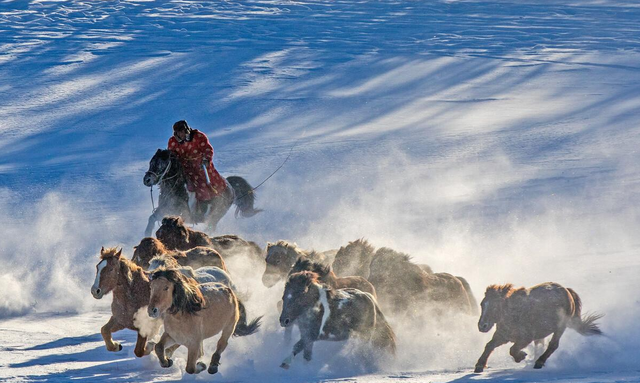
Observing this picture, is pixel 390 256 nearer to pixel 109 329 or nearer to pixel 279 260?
pixel 279 260

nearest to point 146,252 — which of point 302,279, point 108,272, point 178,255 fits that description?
point 178,255

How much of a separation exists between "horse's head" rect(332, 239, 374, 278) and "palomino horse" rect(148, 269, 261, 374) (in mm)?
2379

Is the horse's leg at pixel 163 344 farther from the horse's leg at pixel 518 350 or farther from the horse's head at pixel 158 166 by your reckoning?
the horse's head at pixel 158 166

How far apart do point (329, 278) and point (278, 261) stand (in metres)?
1.32

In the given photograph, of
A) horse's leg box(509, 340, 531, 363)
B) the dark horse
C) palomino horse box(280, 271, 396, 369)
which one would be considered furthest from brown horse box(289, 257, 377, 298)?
the dark horse

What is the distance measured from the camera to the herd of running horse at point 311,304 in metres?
7.50

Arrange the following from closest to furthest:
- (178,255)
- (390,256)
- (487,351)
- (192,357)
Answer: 1. (192,357)
2. (487,351)
3. (178,255)
4. (390,256)

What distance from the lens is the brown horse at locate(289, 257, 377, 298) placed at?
891 cm

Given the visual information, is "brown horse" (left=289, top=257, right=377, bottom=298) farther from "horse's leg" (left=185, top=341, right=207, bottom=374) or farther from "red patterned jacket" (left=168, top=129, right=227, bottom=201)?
"red patterned jacket" (left=168, top=129, right=227, bottom=201)

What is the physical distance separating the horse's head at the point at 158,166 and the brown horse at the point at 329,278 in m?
4.08

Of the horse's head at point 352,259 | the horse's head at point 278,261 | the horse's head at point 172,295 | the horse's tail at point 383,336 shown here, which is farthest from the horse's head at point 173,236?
the horse's head at point 172,295

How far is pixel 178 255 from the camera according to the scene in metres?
9.21

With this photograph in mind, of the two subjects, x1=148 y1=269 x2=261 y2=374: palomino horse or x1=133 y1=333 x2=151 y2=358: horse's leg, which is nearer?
x1=148 y1=269 x2=261 y2=374: palomino horse

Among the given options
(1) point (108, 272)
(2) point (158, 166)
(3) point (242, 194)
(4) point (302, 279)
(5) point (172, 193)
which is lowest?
(3) point (242, 194)
